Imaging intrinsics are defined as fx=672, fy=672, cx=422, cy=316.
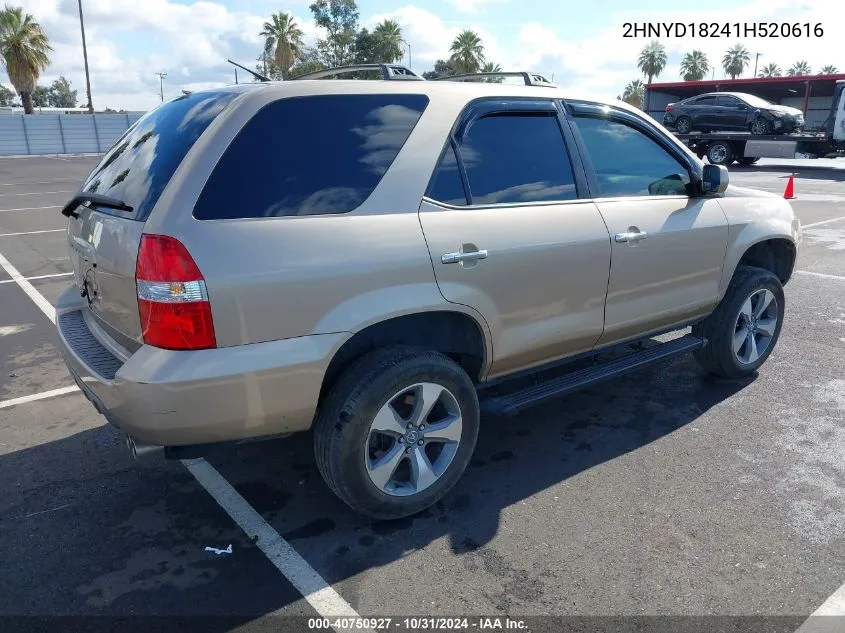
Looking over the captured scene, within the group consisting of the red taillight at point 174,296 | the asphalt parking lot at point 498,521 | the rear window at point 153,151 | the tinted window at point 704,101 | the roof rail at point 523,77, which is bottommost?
the asphalt parking lot at point 498,521

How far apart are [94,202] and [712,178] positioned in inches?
134

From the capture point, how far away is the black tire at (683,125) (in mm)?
23922

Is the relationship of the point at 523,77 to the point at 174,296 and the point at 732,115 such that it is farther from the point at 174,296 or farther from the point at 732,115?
the point at 732,115

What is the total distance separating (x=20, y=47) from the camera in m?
40.8

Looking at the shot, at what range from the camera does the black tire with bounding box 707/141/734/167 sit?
23.4m

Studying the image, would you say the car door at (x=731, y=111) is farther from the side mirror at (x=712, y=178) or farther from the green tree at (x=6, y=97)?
the green tree at (x=6, y=97)

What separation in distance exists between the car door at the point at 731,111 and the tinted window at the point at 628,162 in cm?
2139

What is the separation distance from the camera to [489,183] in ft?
10.5

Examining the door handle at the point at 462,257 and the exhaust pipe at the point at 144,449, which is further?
the door handle at the point at 462,257

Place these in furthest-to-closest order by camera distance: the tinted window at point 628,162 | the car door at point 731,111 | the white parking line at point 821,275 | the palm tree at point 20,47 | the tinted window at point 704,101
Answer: the palm tree at point 20,47 < the tinted window at point 704,101 < the car door at point 731,111 < the white parking line at point 821,275 < the tinted window at point 628,162

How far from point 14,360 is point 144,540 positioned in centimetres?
293

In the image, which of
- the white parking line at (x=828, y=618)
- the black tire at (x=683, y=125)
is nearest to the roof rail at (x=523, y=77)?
the white parking line at (x=828, y=618)

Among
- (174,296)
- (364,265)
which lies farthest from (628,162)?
(174,296)

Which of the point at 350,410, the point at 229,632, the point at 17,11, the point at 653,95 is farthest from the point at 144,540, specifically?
the point at 17,11
